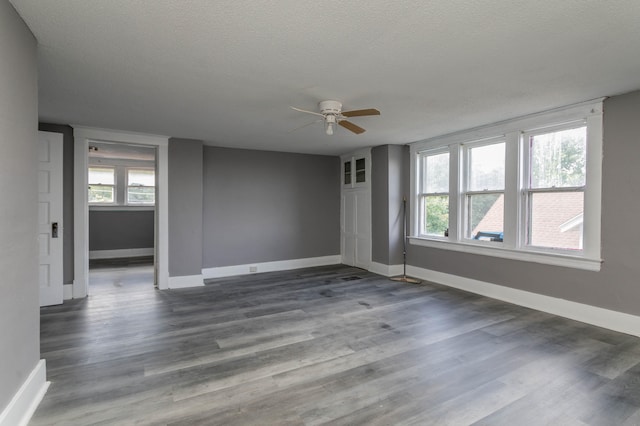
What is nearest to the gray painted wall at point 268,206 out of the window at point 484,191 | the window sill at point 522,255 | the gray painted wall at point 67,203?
the gray painted wall at point 67,203

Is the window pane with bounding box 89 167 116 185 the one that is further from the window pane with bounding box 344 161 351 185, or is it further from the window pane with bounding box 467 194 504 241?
the window pane with bounding box 467 194 504 241

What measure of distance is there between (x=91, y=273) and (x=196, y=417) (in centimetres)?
548

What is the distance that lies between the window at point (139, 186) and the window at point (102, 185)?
366 mm

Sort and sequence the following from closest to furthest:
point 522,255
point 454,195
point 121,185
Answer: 1. point 522,255
2. point 454,195
3. point 121,185

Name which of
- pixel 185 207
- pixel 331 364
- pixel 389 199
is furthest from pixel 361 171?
pixel 331 364

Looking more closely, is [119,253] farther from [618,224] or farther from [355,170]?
[618,224]

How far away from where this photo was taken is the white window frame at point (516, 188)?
3.46 metres

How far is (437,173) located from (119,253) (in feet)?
25.0

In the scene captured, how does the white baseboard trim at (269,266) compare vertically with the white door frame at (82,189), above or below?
below

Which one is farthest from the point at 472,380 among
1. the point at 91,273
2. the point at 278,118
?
the point at 91,273

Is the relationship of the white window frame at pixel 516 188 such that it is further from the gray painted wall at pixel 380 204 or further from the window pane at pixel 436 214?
the gray painted wall at pixel 380 204

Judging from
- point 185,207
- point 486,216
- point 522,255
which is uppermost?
point 185,207

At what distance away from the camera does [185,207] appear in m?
5.21

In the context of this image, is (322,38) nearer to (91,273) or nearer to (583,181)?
(583,181)
